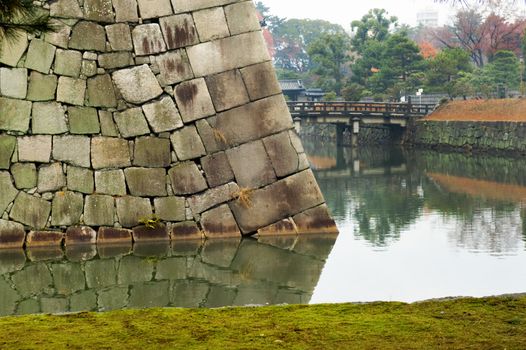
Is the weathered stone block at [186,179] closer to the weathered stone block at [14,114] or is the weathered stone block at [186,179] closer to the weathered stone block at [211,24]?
the weathered stone block at [211,24]

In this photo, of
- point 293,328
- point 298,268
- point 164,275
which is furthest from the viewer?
point 298,268

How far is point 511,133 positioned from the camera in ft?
106

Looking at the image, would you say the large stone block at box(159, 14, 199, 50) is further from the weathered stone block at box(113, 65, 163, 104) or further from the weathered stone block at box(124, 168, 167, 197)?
the weathered stone block at box(124, 168, 167, 197)

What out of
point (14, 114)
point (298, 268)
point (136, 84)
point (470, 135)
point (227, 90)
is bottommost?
point (470, 135)

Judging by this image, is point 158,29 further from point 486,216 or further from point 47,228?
point 486,216

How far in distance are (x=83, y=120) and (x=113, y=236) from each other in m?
1.38

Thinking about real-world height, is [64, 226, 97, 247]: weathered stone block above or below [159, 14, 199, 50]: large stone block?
below

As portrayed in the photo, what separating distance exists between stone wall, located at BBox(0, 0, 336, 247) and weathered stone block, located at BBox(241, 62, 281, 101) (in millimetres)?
15

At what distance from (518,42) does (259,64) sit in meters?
43.5

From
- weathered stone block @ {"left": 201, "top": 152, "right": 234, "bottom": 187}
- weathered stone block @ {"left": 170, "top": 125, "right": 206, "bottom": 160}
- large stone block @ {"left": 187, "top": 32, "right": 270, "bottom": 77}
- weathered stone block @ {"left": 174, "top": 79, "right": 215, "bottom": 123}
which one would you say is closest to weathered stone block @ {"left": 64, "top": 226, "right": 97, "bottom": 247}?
weathered stone block @ {"left": 170, "top": 125, "right": 206, "bottom": 160}

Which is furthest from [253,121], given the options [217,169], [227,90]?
[217,169]

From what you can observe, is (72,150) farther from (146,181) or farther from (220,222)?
(220,222)

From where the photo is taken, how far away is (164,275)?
9.16 metres

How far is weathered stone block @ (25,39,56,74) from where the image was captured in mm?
10414
